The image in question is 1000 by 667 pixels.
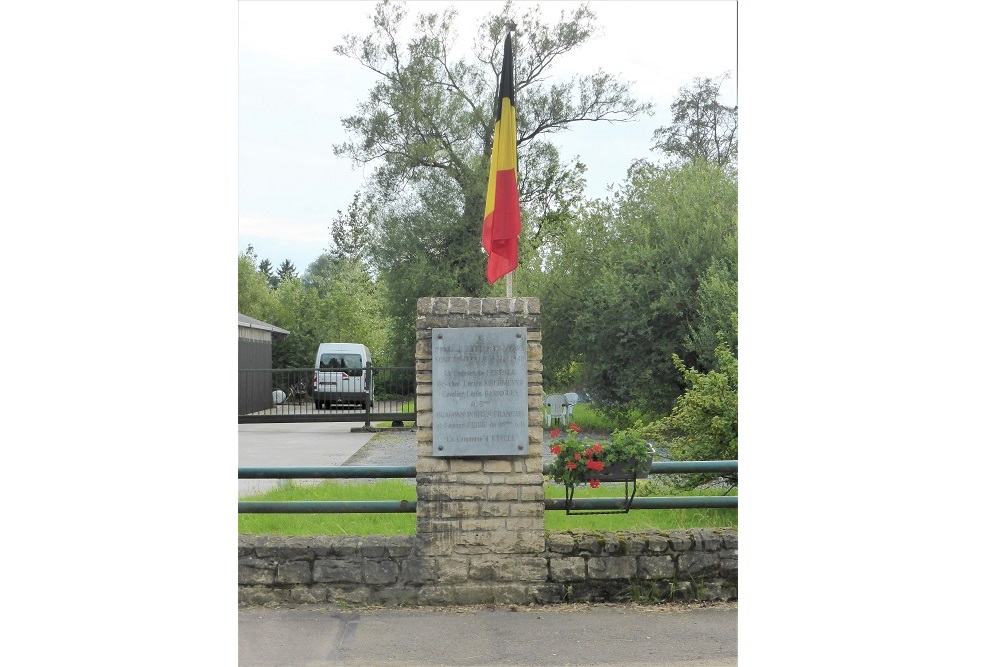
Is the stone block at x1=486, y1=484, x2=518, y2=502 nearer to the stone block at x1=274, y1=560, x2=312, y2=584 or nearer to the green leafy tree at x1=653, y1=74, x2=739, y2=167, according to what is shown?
the stone block at x1=274, y1=560, x2=312, y2=584

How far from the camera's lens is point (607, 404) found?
14.6m

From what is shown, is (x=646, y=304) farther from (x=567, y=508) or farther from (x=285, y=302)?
(x=285, y=302)

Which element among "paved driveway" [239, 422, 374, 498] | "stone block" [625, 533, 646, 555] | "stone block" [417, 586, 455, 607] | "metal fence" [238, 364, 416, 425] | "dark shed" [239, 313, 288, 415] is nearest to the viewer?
"stone block" [417, 586, 455, 607]

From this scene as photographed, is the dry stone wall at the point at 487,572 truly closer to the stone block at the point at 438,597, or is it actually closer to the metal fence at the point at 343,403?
the stone block at the point at 438,597

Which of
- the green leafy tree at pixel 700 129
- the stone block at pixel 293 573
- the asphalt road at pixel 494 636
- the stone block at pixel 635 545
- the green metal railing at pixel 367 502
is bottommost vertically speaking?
the asphalt road at pixel 494 636

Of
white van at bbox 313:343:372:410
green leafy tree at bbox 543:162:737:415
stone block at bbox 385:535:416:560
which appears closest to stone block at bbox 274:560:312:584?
stone block at bbox 385:535:416:560

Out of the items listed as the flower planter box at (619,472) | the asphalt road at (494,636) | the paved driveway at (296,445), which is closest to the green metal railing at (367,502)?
the flower planter box at (619,472)

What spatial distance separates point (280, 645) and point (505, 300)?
5.78ft

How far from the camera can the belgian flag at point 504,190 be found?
3752mm

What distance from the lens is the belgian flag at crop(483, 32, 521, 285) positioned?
148 inches

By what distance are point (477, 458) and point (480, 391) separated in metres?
0.31

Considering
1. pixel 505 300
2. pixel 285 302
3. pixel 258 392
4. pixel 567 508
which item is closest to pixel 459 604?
pixel 567 508

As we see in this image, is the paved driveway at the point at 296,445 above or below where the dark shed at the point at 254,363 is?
below

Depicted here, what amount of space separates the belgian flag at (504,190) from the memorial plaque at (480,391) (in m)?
0.31
